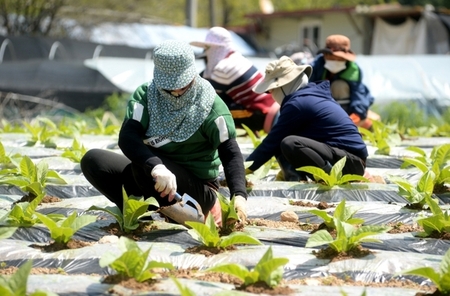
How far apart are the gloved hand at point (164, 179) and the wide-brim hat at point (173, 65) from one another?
0.37m

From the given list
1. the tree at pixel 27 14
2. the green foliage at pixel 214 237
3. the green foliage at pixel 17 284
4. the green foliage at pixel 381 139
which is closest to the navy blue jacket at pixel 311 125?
the green foliage at pixel 381 139

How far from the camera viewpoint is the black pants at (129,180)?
401 cm

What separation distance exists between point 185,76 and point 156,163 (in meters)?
0.42

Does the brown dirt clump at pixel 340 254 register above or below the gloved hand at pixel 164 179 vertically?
below

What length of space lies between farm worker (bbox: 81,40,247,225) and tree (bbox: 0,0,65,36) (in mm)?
15856

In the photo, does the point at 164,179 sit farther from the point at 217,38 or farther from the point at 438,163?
the point at 217,38

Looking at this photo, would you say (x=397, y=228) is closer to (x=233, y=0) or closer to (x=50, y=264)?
(x=50, y=264)

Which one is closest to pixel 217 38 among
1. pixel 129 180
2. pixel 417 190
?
pixel 417 190

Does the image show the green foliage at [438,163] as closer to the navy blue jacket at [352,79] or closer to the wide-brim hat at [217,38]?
the navy blue jacket at [352,79]

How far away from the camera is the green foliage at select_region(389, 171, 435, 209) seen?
4.50 meters

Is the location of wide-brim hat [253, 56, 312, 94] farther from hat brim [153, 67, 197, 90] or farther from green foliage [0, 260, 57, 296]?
green foliage [0, 260, 57, 296]

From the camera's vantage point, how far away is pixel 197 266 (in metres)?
3.42

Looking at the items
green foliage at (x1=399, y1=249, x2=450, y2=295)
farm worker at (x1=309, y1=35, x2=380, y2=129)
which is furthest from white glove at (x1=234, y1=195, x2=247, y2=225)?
farm worker at (x1=309, y1=35, x2=380, y2=129)

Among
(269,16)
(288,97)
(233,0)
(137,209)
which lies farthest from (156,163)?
(233,0)
